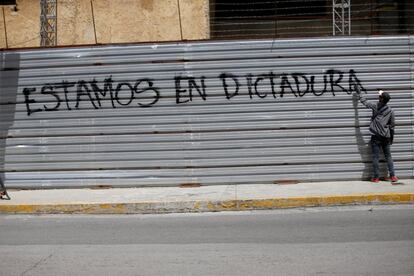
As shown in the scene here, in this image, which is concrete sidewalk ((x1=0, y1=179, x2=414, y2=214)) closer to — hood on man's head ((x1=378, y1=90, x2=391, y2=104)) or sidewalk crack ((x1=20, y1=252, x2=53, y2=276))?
hood on man's head ((x1=378, y1=90, x2=391, y2=104))

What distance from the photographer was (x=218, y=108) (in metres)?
11.7

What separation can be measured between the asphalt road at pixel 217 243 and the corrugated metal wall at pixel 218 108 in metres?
2.01

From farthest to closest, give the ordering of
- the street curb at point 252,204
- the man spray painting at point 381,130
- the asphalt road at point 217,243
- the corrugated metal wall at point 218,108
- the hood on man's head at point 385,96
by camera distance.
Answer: the corrugated metal wall at point 218,108 < the man spray painting at point 381,130 < the hood on man's head at point 385,96 < the street curb at point 252,204 < the asphalt road at point 217,243

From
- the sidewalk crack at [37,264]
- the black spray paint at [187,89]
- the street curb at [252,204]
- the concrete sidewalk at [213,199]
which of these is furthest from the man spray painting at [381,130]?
the sidewalk crack at [37,264]

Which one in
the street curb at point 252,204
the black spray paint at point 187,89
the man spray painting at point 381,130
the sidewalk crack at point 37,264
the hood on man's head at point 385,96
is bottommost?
the sidewalk crack at point 37,264

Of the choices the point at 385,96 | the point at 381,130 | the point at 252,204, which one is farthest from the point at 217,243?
the point at 385,96

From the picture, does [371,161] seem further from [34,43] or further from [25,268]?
[34,43]

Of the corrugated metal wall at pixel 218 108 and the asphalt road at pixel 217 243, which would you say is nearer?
the asphalt road at pixel 217 243

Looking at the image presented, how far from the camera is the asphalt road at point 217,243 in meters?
6.42

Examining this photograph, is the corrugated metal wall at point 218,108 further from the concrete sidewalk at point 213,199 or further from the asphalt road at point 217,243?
the asphalt road at point 217,243

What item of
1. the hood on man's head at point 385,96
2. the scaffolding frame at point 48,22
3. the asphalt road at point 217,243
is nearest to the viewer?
the asphalt road at point 217,243

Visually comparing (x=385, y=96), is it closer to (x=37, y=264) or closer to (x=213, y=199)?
(x=213, y=199)

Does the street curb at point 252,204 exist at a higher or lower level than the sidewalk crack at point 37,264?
higher

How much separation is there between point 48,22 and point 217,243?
854 centimetres
